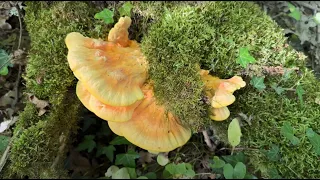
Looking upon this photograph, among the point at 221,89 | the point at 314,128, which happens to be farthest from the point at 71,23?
the point at 314,128

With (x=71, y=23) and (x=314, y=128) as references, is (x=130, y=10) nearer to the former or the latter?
(x=71, y=23)

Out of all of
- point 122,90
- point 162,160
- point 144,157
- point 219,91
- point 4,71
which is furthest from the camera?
point 144,157

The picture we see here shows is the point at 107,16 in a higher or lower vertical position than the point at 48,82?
higher

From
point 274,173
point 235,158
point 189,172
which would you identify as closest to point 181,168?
point 189,172

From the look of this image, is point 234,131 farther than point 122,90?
Yes

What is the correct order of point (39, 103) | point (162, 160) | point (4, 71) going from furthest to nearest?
1. point (162, 160)
2. point (4, 71)
3. point (39, 103)

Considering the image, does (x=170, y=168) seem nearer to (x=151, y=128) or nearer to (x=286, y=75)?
(x=151, y=128)

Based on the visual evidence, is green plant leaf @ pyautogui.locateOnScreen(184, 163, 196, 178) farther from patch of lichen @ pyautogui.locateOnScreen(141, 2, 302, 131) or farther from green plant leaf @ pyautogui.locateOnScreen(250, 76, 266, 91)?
green plant leaf @ pyautogui.locateOnScreen(250, 76, 266, 91)

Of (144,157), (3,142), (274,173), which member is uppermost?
(3,142)
